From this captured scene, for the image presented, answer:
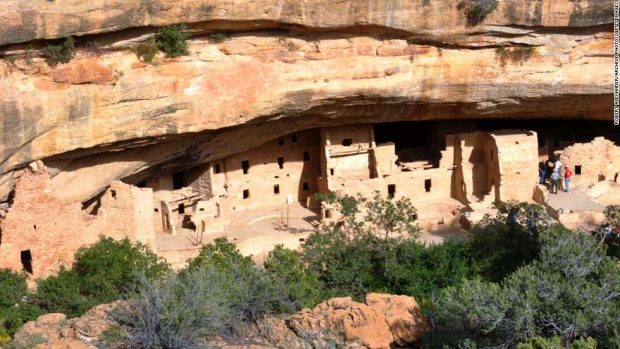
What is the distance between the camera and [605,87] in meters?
24.0

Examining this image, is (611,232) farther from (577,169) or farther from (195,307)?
(195,307)

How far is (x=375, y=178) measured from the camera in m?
25.4

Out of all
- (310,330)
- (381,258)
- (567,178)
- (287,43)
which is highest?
(287,43)

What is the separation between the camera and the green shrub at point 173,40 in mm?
20453

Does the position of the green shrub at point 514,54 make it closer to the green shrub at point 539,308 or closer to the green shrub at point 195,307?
the green shrub at point 539,308

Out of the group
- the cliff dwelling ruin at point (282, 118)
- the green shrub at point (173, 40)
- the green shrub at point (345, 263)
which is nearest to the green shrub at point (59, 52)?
the cliff dwelling ruin at point (282, 118)

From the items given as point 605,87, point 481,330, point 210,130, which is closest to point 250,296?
point 481,330

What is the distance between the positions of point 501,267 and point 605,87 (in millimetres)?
6425

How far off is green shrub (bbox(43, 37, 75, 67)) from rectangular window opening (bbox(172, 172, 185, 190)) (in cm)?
656

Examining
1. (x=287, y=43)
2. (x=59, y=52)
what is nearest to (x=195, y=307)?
(x=59, y=52)

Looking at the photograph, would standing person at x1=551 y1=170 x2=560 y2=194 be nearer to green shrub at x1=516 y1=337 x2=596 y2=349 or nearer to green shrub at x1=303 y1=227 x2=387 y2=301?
green shrub at x1=303 y1=227 x2=387 y2=301

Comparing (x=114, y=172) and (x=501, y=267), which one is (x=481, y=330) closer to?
(x=501, y=267)

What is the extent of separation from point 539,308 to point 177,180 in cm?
1420

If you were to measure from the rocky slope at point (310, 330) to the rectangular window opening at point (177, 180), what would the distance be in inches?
427
